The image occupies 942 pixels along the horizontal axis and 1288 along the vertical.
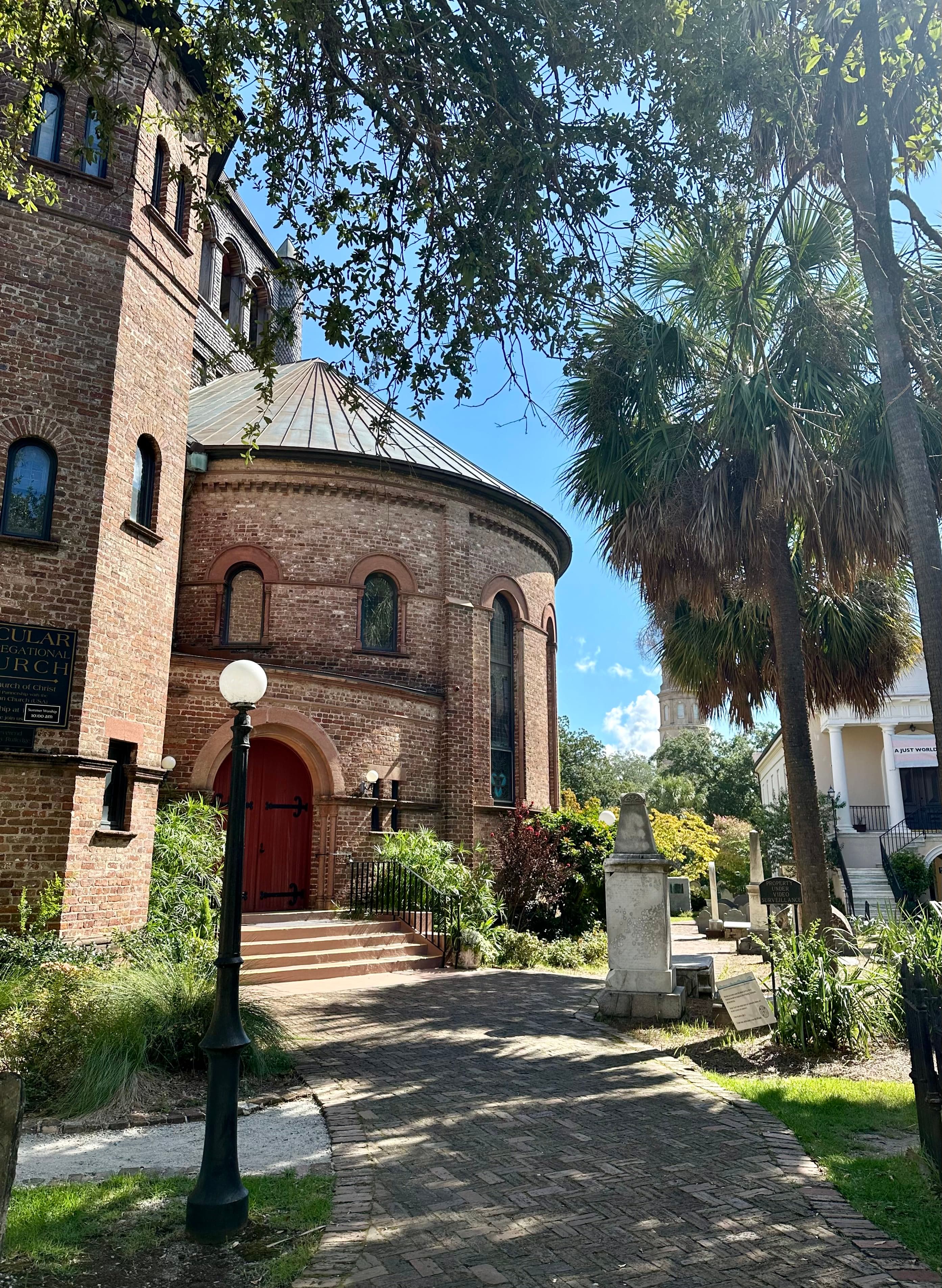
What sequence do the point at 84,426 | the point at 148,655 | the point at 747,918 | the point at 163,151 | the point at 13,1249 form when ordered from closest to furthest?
the point at 13,1249 < the point at 84,426 < the point at 148,655 < the point at 163,151 < the point at 747,918

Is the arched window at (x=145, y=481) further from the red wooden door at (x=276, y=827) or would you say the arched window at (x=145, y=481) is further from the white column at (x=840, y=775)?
the white column at (x=840, y=775)

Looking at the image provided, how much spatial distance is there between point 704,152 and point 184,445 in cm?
930

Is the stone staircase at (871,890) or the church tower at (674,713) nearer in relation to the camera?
the stone staircase at (871,890)

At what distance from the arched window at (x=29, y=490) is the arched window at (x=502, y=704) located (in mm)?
10977

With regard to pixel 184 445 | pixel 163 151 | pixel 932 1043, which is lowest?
pixel 932 1043

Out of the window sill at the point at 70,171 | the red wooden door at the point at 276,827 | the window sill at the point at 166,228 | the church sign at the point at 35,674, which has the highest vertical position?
the window sill at the point at 166,228

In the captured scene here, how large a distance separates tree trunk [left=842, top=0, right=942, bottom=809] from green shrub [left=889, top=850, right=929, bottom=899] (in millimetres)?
→ 20957

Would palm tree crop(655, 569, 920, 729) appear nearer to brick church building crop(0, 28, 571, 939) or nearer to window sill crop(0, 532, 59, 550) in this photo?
brick church building crop(0, 28, 571, 939)

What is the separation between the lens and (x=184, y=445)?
14.0 m

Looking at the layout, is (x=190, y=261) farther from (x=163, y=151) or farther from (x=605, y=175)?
(x=605, y=175)

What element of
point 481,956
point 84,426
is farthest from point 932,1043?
point 84,426

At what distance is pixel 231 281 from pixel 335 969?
21.8m

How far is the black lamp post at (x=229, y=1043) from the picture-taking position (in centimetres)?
470

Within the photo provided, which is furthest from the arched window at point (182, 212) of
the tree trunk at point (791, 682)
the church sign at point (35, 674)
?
the tree trunk at point (791, 682)
